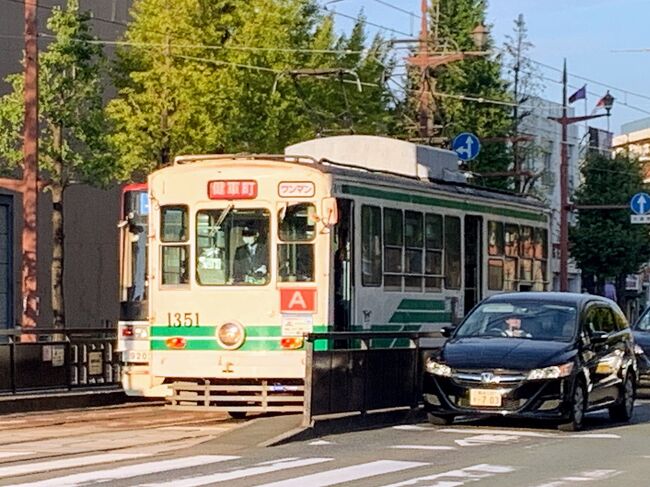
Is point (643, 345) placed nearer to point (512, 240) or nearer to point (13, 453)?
point (512, 240)

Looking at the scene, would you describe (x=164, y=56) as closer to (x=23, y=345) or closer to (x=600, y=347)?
(x=23, y=345)

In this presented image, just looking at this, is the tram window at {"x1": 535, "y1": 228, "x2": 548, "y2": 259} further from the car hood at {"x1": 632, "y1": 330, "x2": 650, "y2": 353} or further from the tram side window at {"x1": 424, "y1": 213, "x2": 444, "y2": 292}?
the tram side window at {"x1": 424, "y1": 213, "x2": 444, "y2": 292}

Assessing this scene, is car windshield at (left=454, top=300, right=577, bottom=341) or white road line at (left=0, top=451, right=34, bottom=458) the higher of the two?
car windshield at (left=454, top=300, right=577, bottom=341)

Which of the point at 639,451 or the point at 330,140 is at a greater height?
the point at 330,140

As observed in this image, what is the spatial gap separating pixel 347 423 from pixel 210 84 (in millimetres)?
15028

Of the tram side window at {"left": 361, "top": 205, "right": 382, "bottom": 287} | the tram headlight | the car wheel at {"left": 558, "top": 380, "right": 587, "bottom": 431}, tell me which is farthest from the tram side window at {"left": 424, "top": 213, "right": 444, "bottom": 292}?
the car wheel at {"left": 558, "top": 380, "right": 587, "bottom": 431}

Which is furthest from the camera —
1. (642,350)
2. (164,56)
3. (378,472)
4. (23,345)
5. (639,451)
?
(164,56)

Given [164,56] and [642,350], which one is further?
[164,56]

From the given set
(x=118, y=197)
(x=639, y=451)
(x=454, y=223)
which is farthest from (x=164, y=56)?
(x=639, y=451)

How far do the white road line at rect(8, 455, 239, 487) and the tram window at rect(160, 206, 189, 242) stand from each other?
5.11 metres

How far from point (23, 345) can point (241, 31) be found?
44.0 feet

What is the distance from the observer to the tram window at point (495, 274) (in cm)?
2356

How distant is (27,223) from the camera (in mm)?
24188

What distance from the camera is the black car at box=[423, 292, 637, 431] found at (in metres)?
17.0
